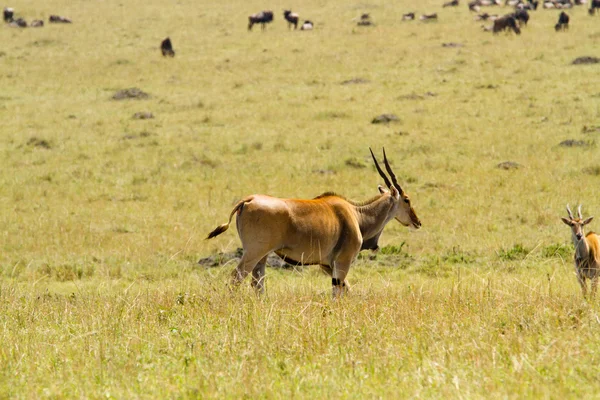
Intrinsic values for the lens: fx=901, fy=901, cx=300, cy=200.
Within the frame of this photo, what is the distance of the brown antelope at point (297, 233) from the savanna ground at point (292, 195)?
369 millimetres

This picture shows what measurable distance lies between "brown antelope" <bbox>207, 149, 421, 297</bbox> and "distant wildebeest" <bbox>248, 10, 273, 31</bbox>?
31746mm

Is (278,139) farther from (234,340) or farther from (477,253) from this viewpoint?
(234,340)

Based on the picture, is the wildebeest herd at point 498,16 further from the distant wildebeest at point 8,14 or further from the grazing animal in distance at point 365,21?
the distant wildebeest at point 8,14

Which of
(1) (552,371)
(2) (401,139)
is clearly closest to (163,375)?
(1) (552,371)

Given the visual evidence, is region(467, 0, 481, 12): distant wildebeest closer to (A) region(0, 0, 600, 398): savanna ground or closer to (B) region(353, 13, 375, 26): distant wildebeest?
(A) region(0, 0, 600, 398): savanna ground

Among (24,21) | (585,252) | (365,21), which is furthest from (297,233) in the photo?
(24,21)

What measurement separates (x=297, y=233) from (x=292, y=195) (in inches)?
283

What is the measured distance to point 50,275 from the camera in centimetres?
1069

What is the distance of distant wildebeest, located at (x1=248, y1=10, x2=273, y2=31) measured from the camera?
130 ft

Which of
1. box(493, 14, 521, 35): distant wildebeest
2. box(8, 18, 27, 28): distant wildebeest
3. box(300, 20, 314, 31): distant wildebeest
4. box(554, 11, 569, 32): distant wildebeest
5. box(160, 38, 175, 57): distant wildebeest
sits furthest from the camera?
box(8, 18, 27, 28): distant wildebeest

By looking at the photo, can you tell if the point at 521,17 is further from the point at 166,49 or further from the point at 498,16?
the point at 166,49

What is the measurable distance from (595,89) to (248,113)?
8.84 m

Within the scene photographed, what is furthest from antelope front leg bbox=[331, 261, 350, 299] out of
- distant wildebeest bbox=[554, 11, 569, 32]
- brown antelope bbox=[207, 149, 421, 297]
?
distant wildebeest bbox=[554, 11, 569, 32]

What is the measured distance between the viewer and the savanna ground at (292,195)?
466 cm
